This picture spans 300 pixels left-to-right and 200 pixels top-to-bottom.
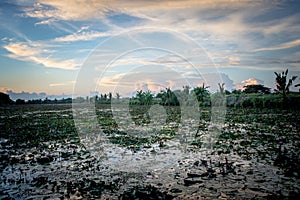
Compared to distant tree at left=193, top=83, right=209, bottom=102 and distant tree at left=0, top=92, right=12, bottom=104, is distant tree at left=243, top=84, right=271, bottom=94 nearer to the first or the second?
distant tree at left=193, top=83, right=209, bottom=102

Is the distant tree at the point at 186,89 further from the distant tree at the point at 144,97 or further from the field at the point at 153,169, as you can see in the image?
the field at the point at 153,169

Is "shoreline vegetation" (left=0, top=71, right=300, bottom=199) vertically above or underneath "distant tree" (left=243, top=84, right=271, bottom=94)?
underneath

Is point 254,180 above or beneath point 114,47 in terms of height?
beneath

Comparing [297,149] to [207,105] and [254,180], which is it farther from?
[207,105]

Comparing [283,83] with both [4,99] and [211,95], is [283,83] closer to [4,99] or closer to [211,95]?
[211,95]

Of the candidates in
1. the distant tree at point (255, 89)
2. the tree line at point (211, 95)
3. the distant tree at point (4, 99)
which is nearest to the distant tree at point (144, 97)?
the tree line at point (211, 95)

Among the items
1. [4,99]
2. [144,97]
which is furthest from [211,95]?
[4,99]

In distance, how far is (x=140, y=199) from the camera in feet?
15.4

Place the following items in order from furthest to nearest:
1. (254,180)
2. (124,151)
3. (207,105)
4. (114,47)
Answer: (207,105) → (114,47) → (124,151) → (254,180)

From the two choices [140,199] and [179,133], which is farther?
[179,133]

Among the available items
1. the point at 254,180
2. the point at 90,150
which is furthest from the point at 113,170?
the point at 254,180

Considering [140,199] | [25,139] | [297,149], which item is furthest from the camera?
[25,139]

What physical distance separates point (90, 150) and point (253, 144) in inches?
233

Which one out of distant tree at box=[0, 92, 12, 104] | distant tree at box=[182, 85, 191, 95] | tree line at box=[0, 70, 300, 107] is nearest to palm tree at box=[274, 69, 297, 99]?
tree line at box=[0, 70, 300, 107]
